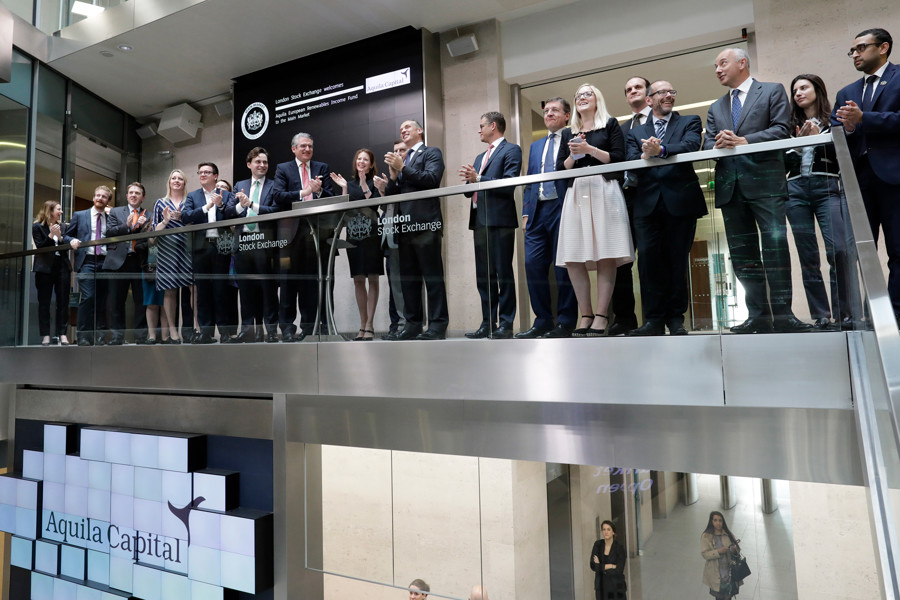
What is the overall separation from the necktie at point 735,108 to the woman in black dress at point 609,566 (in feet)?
10.6

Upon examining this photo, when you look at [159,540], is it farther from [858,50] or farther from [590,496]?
[858,50]

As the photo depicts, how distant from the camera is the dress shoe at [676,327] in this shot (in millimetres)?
3611

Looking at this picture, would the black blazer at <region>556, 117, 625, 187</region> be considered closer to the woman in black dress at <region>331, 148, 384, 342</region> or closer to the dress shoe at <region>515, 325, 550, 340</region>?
the dress shoe at <region>515, 325, 550, 340</region>

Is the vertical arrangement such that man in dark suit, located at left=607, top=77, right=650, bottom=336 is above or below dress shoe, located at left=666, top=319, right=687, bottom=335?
above

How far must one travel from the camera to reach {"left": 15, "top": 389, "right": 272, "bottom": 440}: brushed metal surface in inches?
226

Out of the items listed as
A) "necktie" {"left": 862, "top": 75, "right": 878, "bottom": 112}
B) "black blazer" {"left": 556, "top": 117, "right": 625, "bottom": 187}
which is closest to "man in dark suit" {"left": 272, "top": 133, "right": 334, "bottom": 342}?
"black blazer" {"left": 556, "top": 117, "right": 625, "bottom": 187}

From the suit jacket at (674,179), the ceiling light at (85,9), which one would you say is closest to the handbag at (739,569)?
the suit jacket at (674,179)

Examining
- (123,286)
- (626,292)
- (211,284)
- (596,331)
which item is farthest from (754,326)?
(123,286)

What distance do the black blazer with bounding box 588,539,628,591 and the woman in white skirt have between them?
2.36m

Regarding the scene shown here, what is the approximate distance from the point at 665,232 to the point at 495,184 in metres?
1.13

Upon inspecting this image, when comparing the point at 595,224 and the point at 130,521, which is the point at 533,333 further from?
the point at 130,521

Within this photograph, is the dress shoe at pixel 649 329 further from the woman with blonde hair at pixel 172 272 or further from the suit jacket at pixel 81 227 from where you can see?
the suit jacket at pixel 81 227

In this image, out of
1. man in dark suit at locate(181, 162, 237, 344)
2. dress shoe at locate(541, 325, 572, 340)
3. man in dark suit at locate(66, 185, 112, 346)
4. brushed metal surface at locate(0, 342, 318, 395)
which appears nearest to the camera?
dress shoe at locate(541, 325, 572, 340)

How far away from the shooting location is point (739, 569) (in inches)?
180
